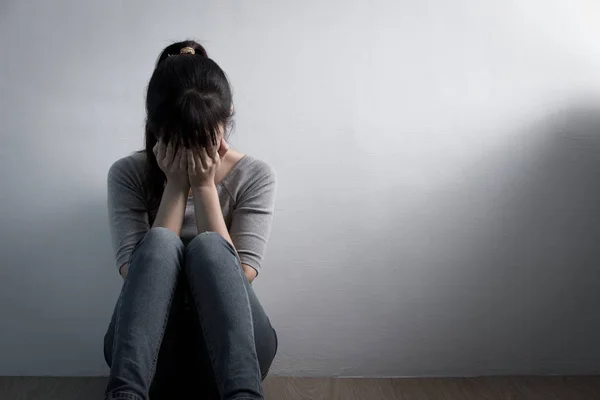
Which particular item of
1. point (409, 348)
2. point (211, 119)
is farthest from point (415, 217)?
point (211, 119)

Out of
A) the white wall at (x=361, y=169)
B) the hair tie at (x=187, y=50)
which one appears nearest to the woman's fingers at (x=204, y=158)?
the hair tie at (x=187, y=50)

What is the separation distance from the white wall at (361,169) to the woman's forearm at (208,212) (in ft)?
1.28

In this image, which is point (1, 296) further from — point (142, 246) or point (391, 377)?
point (391, 377)

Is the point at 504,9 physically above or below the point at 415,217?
above

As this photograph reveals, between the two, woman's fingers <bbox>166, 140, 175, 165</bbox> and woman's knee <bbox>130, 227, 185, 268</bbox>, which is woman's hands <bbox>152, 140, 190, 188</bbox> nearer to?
woman's fingers <bbox>166, 140, 175, 165</bbox>

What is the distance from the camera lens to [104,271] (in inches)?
73.1

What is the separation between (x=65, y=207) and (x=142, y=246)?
2.25ft

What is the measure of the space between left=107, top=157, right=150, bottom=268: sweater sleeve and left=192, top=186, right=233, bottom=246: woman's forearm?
0.14 meters

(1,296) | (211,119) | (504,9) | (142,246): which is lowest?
(1,296)

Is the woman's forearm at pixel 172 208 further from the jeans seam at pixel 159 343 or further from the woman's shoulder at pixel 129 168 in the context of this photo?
the jeans seam at pixel 159 343

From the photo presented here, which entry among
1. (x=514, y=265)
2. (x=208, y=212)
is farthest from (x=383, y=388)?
(x=208, y=212)

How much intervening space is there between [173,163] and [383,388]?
0.83 meters

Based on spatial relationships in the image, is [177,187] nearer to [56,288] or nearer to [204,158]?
[204,158]

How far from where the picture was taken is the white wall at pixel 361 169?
1.81 m
